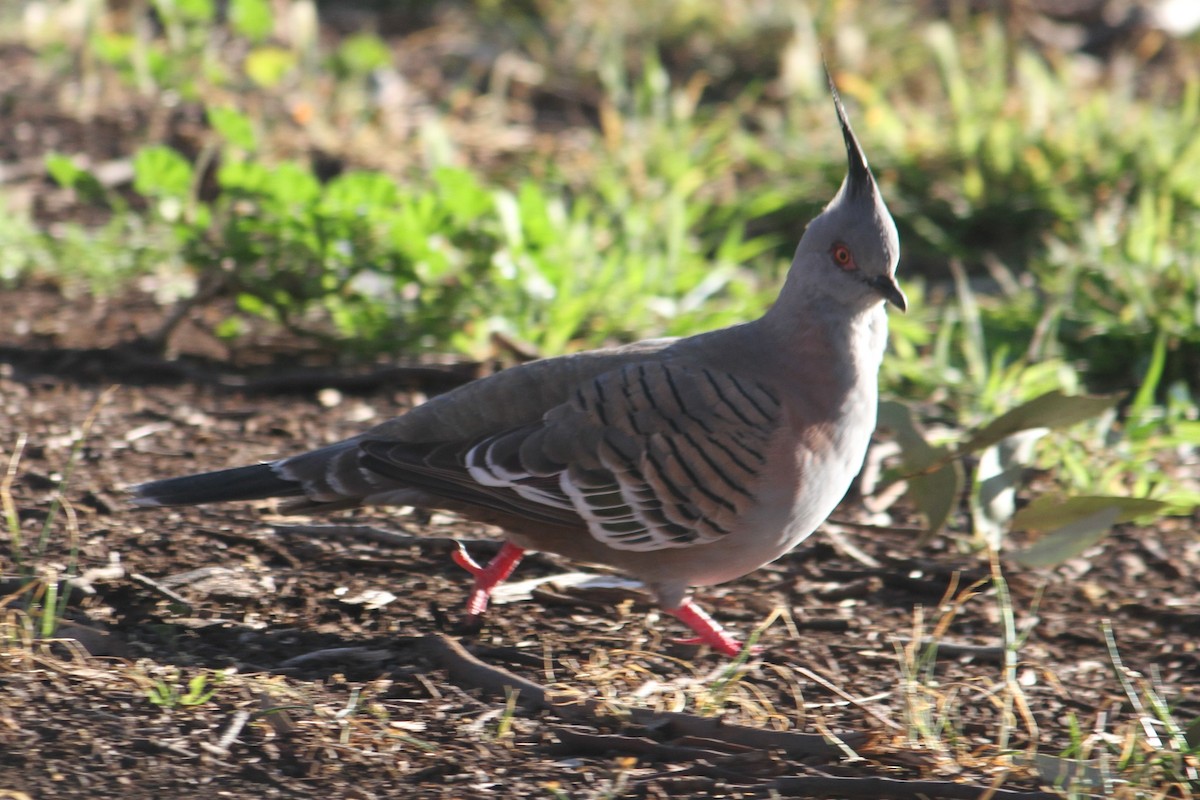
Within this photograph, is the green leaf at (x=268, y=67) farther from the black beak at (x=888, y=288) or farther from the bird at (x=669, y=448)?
the black beak at (x=888, y=288)

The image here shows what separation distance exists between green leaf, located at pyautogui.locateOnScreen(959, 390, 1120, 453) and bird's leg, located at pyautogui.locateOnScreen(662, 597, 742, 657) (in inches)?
33.5

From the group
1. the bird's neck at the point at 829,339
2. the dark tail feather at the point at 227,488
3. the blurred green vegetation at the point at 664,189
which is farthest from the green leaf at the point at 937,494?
the dark tail feather at the point at 227,488

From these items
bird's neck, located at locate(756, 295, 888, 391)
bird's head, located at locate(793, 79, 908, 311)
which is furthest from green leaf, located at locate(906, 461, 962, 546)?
bird's head, located at locate(793, 79, 908, 311)

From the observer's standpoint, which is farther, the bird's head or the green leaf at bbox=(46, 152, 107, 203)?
the green leaf at bbox=(46, 152, 107, 203)

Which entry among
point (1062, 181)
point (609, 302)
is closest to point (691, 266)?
point (609, 302)

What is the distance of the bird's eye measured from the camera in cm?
310

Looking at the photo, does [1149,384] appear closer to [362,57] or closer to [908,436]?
[908,436]

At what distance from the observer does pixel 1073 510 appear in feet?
11.1

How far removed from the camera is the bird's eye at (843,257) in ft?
10.2

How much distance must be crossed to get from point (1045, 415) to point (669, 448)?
1.02 m

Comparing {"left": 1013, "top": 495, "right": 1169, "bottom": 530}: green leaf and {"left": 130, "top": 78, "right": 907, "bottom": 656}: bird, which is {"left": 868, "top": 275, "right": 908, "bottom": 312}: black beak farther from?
{"left": 1013, "top": 495, "right": 1169, "bottom": 530}: green leaf

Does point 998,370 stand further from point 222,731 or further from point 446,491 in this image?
point 222,731

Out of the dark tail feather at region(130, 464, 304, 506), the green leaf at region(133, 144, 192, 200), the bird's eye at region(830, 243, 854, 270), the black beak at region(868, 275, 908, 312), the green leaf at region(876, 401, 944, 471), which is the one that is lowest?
the dark tail feather at region(130, 464, 304, 506)

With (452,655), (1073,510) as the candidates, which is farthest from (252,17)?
(1073,510)
